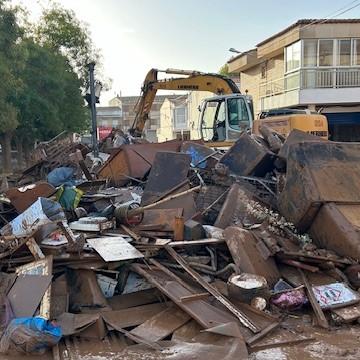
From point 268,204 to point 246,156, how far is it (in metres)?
1.22

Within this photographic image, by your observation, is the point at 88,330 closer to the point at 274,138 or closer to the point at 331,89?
the point at 274,138

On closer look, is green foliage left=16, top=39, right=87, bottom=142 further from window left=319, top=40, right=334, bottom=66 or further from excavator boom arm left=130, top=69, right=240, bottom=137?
window left=319, top=40, right=334, bottom=66

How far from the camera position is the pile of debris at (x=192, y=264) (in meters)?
4.17

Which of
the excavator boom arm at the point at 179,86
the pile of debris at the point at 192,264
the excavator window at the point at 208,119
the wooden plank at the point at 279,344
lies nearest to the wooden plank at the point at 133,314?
the pile of debris at the point at 192,264

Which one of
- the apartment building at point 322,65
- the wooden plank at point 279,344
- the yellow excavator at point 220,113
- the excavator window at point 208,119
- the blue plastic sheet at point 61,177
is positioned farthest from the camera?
the apartment building at point 322,65

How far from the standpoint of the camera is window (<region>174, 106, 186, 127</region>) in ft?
154

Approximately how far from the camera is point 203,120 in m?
14.7

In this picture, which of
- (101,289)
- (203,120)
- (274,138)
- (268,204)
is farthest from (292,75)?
Result: (101,289)

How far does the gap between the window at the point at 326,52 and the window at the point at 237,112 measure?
31.5 ft

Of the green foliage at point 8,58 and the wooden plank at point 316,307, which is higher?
the green foliage at point 8,58

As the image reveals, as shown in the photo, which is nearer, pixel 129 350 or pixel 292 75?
pixel 129 350

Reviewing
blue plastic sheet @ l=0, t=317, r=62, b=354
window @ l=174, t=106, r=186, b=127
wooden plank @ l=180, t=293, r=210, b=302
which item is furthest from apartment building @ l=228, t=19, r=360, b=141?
window @ l=174, t=106, r=186, b=127

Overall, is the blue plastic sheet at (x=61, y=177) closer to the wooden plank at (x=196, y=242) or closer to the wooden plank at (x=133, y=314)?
the wooden plank at (x=196, y=242)

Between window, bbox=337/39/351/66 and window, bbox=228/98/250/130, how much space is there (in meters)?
10.1
